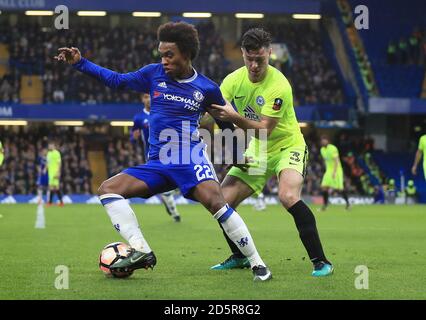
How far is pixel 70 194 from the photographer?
37188 mm

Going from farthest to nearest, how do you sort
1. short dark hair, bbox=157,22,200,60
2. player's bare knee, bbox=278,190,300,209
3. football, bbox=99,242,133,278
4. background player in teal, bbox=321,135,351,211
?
background player in teal, bbox=321,135,351,211 < player's bare knee, bbox=278,190,300,209 < football, bbox=99,242,133,278 < short dark hair, bbox=157,22,200,60

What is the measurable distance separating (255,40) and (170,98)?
1.24 metres

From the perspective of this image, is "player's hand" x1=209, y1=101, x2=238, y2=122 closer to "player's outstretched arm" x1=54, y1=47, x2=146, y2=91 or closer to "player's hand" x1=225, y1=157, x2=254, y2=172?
"player's outstretched arm" x1=54, y1=47, x2=146, y2=91

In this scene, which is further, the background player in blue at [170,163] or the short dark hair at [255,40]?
the short dark hair at [255,40]

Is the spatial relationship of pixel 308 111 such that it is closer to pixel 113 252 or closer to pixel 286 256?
pixel 286 256

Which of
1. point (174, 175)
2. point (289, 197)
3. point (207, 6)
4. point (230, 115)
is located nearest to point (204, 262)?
point (289, 197)

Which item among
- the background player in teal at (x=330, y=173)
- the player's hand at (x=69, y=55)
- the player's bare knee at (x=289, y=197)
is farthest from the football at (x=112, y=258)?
the background player in teal at (x=330, y=173)

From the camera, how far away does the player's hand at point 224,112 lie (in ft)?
29.9

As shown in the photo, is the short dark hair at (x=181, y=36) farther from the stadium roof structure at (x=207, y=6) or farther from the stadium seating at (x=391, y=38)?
the stadium seating at (x=391, y=38)

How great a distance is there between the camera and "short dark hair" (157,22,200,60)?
8883 millimetres

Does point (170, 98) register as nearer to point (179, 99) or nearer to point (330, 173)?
point (179, 99)

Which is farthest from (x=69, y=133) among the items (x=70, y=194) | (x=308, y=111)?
(x=308, y=111)

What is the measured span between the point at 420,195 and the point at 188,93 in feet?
106

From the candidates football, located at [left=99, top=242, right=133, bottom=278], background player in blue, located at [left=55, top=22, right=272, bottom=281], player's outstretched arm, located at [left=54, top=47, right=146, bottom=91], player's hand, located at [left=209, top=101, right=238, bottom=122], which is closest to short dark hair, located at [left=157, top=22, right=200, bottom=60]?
background player in blue, located at [left=55, top=22, right=272, bottom=281]
